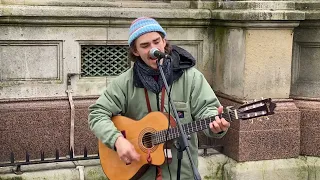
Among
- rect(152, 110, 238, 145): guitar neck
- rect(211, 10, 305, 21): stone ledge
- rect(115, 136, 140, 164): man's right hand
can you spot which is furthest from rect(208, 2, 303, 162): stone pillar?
rect(115, 136, 140, 164): man's right hand

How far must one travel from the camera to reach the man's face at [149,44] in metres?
3.51

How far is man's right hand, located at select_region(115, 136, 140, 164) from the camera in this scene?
11.3ft

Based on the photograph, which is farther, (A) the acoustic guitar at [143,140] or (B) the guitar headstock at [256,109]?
(A) the acoustic guitar at [143,140]

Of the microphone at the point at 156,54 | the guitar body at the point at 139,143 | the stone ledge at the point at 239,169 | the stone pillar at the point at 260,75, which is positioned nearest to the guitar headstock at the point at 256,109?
the microphone at the point at 156,54

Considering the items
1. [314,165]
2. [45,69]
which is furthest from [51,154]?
[314,165]

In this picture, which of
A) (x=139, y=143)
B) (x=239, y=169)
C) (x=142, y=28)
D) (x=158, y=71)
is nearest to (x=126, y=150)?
(x=139, y=143)

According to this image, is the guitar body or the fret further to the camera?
the guitar body

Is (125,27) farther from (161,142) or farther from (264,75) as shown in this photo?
(161,142)

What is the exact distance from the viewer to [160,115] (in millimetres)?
3611

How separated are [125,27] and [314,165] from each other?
2.44m

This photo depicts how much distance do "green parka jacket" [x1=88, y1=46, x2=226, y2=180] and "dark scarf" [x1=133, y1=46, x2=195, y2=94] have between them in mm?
43

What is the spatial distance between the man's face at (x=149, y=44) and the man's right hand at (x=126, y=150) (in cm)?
52

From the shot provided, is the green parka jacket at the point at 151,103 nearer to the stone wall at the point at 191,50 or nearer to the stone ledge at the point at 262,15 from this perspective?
the stone wall at the point at 191,50

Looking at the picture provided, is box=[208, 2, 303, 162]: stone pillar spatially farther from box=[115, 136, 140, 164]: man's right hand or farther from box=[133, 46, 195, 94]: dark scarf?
box=[115, 136, 140, 164]: man's right hand
